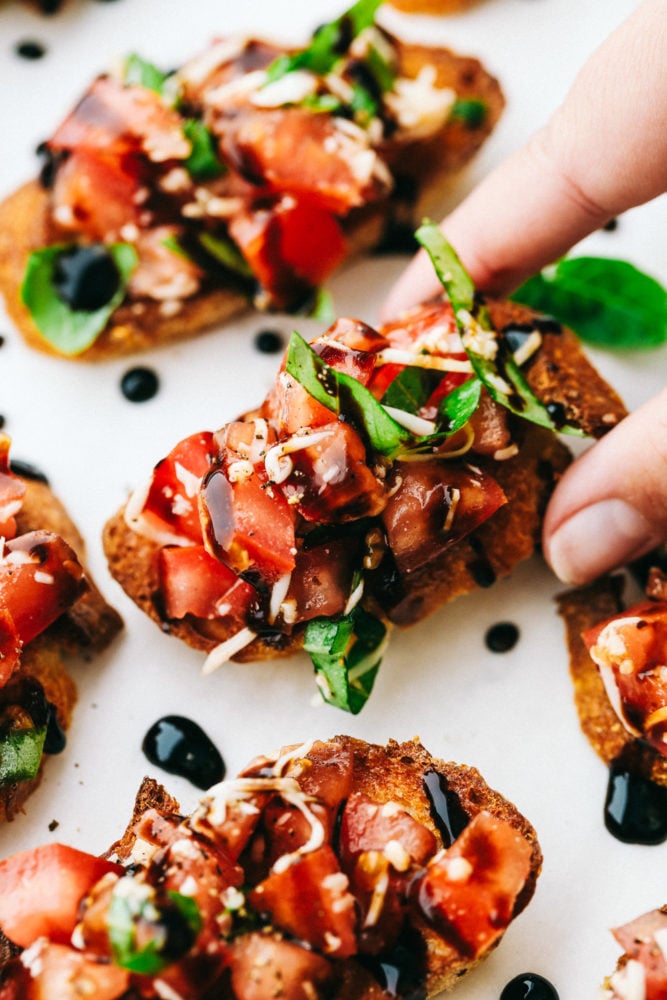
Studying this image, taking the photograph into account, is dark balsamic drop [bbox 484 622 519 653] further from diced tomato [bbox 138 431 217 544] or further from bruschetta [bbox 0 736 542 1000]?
diced tomato [bbox 138 431 217 544]

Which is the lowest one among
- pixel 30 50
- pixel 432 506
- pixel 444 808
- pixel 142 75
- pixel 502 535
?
pixel 444 808

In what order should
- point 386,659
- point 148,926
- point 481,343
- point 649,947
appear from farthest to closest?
point 386,659 < point 481,343 < point 649,947 < point 148,926

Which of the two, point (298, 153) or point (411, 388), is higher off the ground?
point (298, 153)

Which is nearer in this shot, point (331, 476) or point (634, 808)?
point (331, 476)

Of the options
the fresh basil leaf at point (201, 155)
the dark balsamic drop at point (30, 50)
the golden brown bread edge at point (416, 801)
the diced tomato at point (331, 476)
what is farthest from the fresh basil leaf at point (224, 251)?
the golden brown bread edge at point (416, 801)

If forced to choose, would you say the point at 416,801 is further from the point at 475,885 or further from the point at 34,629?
the point at 34,629

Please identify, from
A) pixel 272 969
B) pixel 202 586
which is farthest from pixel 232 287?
pixel 272 969

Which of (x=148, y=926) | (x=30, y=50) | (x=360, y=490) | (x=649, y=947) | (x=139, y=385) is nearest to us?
(x=148, y=926)

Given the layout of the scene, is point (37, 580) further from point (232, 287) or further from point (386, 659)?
point (232, 287)
